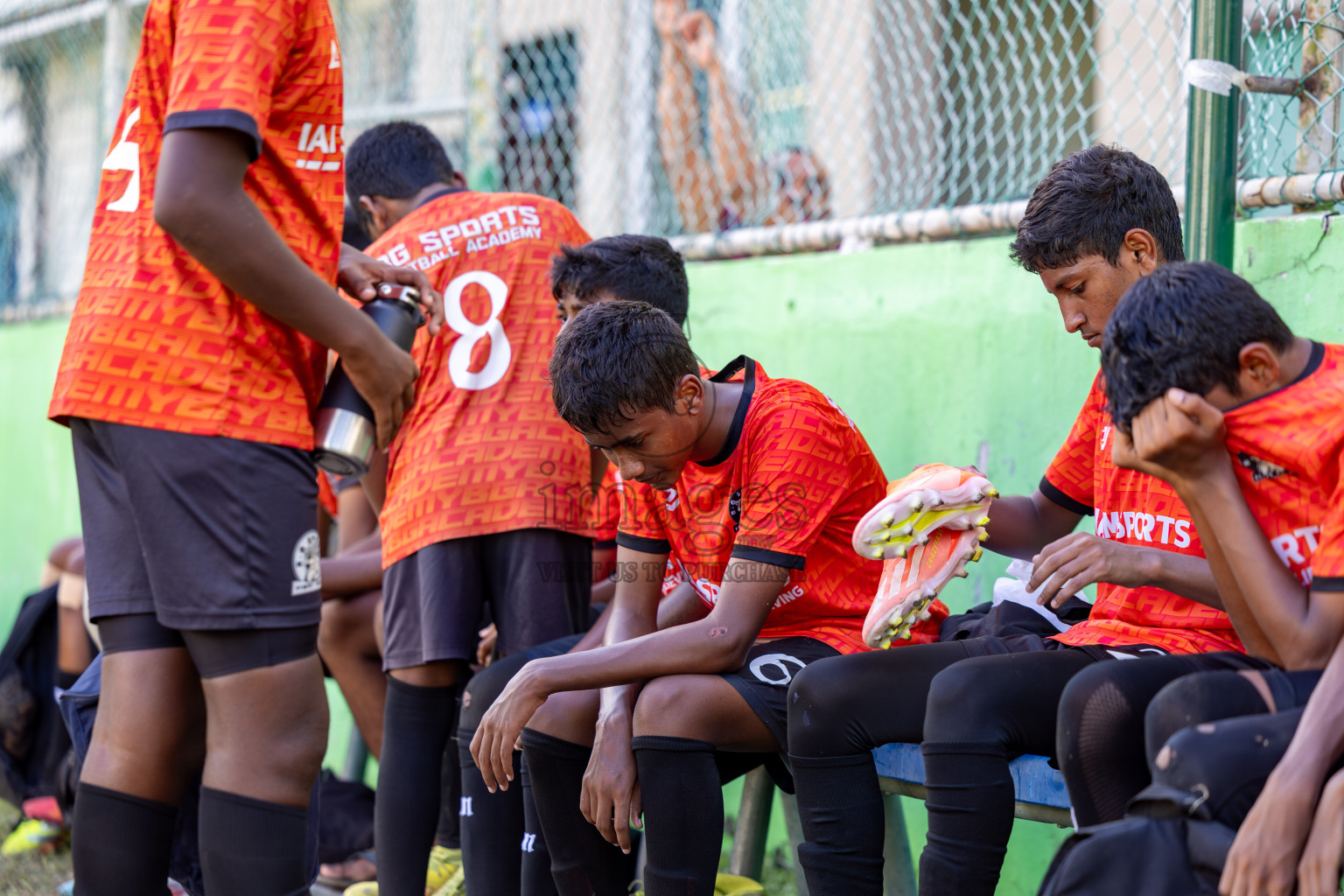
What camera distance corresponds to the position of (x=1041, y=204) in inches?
80.7

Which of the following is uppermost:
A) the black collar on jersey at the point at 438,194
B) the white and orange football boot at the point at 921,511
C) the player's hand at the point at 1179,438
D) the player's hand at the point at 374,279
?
the black collar on jersey at the point at 438,194

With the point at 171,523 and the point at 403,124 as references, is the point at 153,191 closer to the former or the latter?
the point at 171,523

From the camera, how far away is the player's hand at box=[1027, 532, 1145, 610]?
1754 mm

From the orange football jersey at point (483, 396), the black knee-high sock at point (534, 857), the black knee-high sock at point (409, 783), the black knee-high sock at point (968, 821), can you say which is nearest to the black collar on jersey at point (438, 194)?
the orange football jersey at point (483, 396)

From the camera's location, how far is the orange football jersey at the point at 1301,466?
57.6 inches

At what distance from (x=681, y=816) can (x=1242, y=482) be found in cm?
98

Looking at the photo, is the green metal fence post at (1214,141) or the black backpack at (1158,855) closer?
the black backpack at (1158,855)

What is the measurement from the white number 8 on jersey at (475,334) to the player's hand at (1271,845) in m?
1.83

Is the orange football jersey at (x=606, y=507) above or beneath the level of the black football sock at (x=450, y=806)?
above

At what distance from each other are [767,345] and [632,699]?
158 centimetres

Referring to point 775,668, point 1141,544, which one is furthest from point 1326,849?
point 775,668

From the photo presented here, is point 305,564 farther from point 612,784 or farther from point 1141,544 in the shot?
point 1141,544

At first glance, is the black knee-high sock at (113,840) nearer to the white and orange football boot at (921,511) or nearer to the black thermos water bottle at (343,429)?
the black thermos water bottle at (343,429)

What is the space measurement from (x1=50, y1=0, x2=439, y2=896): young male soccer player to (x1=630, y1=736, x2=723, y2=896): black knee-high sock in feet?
1.77
